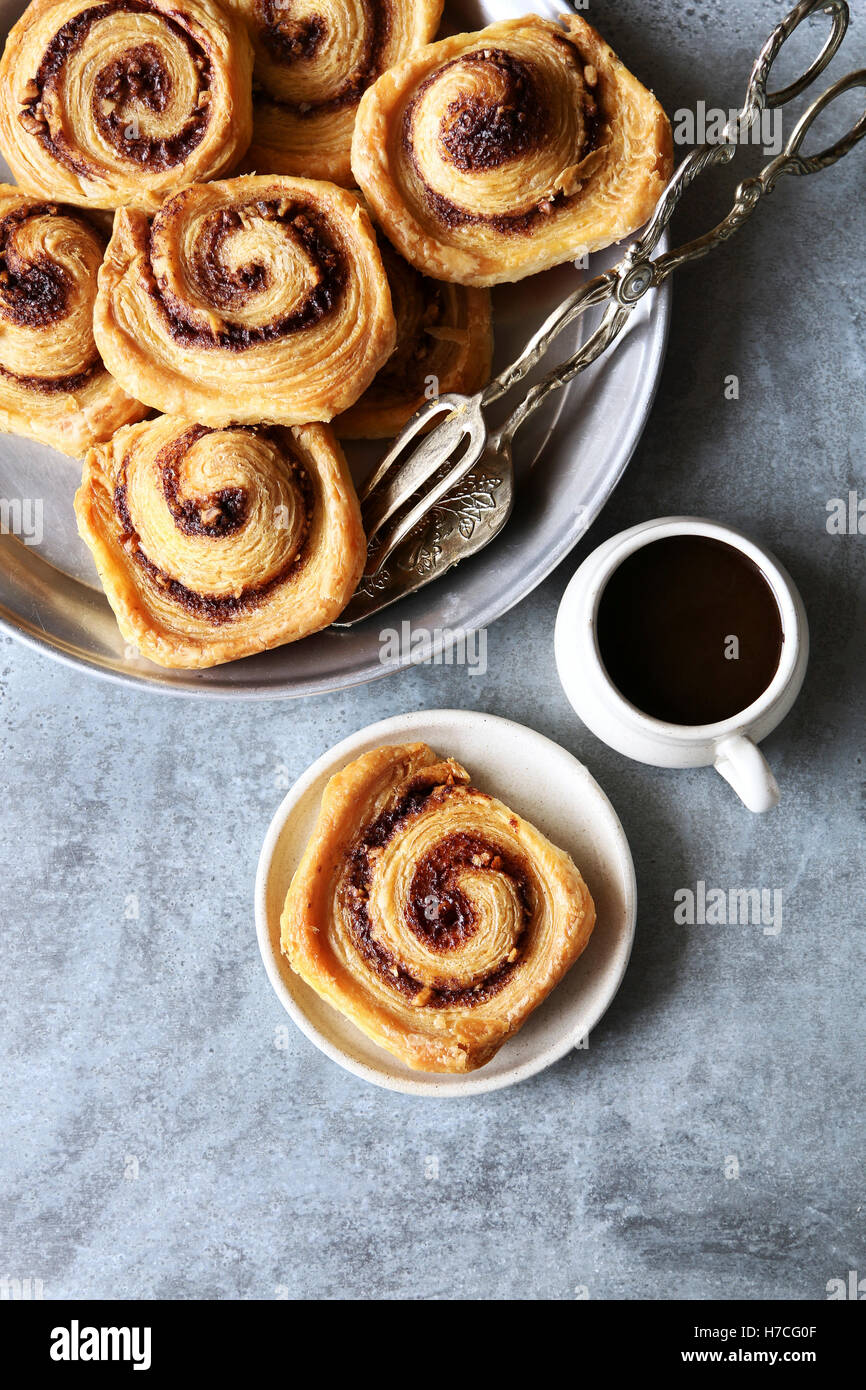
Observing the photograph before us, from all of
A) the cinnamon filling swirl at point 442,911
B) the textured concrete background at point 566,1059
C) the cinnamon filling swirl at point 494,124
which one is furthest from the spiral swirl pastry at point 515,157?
the cinnamon filling swirl at point 442,911

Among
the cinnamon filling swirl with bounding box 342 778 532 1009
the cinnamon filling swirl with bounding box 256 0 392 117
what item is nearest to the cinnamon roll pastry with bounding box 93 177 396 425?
the cinnamon filling swirl with bounding box 256 0 392 117

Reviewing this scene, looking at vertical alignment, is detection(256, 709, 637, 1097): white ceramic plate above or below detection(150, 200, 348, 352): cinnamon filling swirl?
below

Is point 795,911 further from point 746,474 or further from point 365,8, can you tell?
point 365,8

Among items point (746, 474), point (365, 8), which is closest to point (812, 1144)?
point (746, 474)

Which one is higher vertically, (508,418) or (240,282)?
(240,282)

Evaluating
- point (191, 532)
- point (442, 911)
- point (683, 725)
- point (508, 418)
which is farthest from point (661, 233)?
point (442, 911)

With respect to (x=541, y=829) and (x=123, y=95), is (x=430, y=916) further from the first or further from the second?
(x=123, y=95)

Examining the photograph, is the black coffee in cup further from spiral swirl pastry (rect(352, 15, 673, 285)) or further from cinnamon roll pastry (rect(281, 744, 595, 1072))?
spiral swirl pastry (rect(352, 15, 673, 285))
